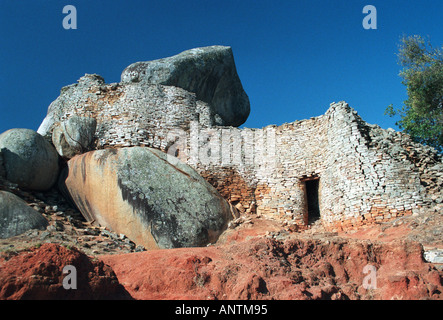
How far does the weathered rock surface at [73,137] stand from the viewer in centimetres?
1468

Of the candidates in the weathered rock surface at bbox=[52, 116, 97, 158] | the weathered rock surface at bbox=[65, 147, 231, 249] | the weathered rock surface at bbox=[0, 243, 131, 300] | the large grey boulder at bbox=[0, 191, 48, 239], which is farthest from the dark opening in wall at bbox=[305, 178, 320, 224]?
the weathered rock surface at bbox=[0, 243, 131, 300]

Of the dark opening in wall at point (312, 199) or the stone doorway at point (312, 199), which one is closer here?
the stone doorway at point (312, 199)

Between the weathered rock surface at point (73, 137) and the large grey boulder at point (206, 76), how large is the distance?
191 inches

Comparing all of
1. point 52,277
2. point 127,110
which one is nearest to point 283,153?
point 127,110

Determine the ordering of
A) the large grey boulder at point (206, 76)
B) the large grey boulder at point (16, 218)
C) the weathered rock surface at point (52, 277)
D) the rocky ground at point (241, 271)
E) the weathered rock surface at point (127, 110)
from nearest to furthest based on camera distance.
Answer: the weathered rock surface at point (52, 277) → the rocky ground at point (241, 271) → the large grey boulder at point (16, 218) → the weathered rock surface at point (127, 110) → the large grey boulder at point (206, 76)

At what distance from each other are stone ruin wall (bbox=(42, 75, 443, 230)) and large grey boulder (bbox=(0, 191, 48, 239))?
462 cm

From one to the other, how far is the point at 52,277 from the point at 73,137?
1062 cm

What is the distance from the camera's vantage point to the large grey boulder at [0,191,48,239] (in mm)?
10180

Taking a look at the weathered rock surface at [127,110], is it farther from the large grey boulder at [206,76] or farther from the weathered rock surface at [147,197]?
the large grey boulder at [206,76]

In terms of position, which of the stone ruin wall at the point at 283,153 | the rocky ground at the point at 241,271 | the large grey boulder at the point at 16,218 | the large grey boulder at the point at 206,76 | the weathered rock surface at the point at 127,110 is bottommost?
the rocky ground at the point at 241,271

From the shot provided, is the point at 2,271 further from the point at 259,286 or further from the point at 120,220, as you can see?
the point at 120,220

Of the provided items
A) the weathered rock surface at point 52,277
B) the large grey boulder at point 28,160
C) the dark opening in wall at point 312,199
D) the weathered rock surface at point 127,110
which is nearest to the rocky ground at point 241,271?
the weathered rock surface at point 52,277

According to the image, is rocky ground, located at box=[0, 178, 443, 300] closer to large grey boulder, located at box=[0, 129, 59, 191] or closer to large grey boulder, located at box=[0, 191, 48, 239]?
large grey boulder, located at box=[0, 191, 48, 239]
